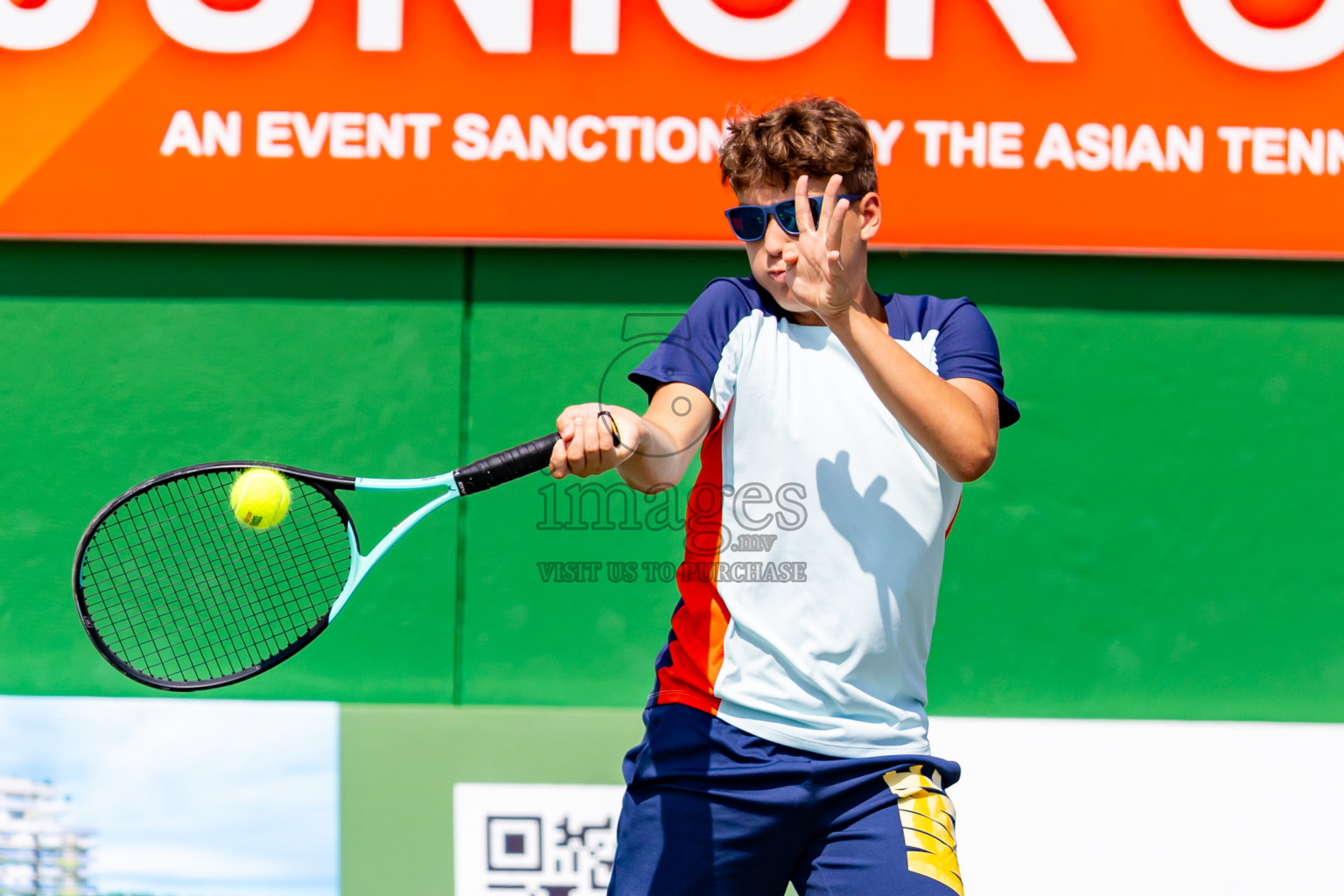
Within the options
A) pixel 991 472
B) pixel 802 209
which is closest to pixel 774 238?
pixel 802 209

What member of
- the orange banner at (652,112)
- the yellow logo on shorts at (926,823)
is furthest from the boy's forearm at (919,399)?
the orange banner at (652,112)

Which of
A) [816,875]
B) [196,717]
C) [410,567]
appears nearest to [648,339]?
[410,567]

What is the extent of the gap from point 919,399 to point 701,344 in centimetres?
39

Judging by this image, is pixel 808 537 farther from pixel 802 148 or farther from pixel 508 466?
pixel 802 148

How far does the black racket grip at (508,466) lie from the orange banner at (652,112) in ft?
5.40

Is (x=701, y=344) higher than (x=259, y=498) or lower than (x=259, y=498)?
higher

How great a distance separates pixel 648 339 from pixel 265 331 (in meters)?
1.18

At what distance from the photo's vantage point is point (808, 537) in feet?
6.21

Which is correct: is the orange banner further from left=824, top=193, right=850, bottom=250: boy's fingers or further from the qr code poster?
left=824, top=193, right=850, bottom=250: boy's fingers

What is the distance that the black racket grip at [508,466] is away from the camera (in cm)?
198

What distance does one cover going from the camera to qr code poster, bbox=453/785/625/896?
3.48m

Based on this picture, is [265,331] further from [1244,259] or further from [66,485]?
[1244,259]

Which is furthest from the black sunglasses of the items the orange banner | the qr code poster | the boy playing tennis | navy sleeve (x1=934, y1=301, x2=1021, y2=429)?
the qr code poster

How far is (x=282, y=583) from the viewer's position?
11.0 ft
